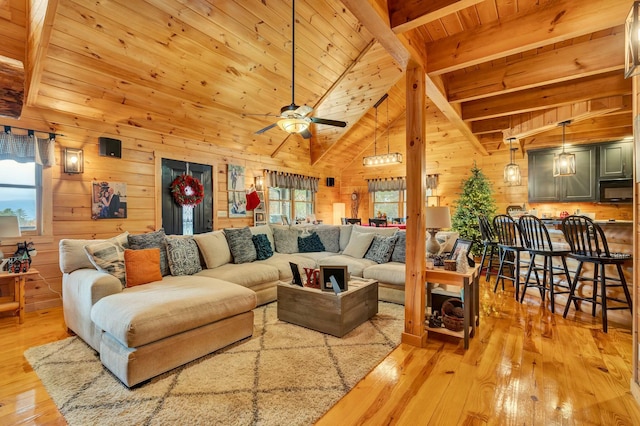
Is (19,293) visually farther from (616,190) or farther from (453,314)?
(616,190)

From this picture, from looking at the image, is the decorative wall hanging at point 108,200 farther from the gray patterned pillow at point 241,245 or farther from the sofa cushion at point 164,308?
the sofa cushion at point 164,308

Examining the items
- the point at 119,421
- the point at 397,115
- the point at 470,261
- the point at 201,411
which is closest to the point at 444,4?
the point at 470,261

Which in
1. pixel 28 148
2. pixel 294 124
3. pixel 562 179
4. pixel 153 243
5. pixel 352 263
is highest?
pixel 294 124

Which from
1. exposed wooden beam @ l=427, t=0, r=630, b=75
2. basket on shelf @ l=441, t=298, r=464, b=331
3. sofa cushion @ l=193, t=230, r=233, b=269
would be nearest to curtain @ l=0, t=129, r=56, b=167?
sofa cushion @ l=193, t=230, r=233, b=269

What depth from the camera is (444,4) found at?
2.00m

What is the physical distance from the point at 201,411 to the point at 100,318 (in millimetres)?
1123

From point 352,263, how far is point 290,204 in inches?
146

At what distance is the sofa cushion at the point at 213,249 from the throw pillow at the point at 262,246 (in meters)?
0.41

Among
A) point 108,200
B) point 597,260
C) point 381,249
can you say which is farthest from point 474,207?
point 108,200

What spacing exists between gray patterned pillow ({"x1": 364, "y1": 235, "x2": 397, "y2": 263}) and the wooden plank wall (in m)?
2.99

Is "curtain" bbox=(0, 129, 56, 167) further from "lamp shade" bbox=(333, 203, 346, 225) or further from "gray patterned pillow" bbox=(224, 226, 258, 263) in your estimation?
"lamp shade" bbox=(333, 203, 346, 225)

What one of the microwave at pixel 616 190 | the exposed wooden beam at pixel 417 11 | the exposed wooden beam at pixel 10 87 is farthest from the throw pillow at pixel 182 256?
the microwave at pixel 616 190

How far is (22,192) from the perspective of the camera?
12.2 feet

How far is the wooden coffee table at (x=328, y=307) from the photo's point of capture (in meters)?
2.83
